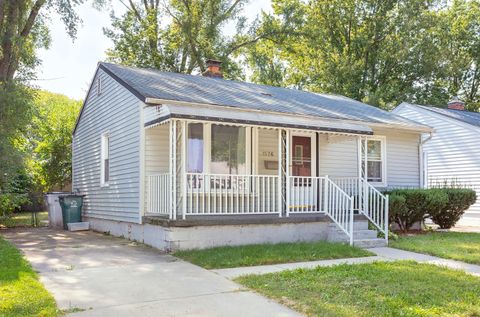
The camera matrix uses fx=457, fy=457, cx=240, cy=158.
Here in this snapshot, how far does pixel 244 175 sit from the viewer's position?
9.77 m

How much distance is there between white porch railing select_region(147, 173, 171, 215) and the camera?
31.0ft

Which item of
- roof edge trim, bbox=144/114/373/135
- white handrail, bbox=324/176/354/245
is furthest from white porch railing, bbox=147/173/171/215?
white handrail, bbox=324/176/354/245

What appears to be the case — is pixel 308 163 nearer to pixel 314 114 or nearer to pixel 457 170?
pixel 314 114

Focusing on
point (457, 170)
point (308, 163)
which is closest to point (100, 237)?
point (308, 163)

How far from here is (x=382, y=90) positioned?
28141 millimetres

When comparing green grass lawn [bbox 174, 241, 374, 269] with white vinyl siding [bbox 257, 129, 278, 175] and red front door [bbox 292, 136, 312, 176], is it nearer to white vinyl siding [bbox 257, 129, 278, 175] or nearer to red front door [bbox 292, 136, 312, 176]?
white vinyl siding [bbox 257, 129, 278, 175]

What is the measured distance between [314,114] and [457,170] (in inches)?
358

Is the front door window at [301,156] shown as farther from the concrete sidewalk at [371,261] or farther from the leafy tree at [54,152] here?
the leafy tree at [54,152]

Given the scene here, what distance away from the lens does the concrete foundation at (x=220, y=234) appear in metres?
8.95

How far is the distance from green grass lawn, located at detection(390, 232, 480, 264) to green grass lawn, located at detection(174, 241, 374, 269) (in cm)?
137

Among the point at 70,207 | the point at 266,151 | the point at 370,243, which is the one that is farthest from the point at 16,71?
the point at 370,243

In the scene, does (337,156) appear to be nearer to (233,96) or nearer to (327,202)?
(327,202)

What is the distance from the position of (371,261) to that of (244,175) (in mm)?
3130

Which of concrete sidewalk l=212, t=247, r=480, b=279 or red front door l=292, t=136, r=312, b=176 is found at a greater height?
red front door l=292, t=136, r=312, b=176
